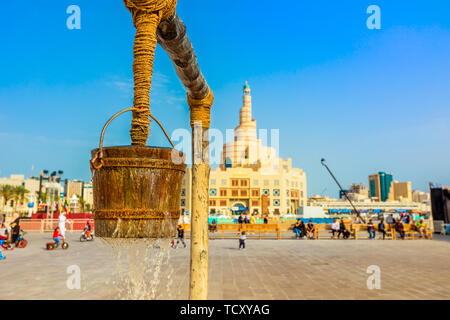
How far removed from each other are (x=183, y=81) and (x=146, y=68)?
164cm

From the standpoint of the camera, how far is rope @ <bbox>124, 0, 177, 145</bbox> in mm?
2133

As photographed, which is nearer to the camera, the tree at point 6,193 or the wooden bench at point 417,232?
the wooden bench at point 417,232

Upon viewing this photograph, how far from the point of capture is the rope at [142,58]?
84.0 inches

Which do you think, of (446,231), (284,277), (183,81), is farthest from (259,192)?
(183,81)

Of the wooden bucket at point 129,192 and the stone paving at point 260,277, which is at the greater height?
the wooden bucket at point 129,192

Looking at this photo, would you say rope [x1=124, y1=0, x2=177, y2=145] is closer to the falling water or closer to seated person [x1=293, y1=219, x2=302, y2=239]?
the falling water

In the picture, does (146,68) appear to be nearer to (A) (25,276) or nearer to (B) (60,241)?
(A) (25,276)

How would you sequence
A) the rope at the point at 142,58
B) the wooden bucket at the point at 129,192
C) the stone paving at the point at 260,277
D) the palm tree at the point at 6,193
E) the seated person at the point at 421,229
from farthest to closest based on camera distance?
the palm tree at the point at 6,193 < the seated person at the point at 421,229 < the stone paving at the point at 260,277 < the rope at the point at 142,58 < the wooden bucket at the point at 129,192

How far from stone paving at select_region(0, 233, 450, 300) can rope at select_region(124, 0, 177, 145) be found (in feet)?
13.6

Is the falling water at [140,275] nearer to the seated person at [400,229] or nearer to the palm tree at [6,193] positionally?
the seated person at [400,229]

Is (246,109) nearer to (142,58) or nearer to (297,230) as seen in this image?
(297,230)

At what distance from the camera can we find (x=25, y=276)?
850 centimetres

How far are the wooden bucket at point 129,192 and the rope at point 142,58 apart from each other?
150 mm

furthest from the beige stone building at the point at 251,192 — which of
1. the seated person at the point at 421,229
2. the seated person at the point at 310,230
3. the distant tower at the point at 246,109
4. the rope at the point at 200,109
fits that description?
the rope at the point at 200,109
